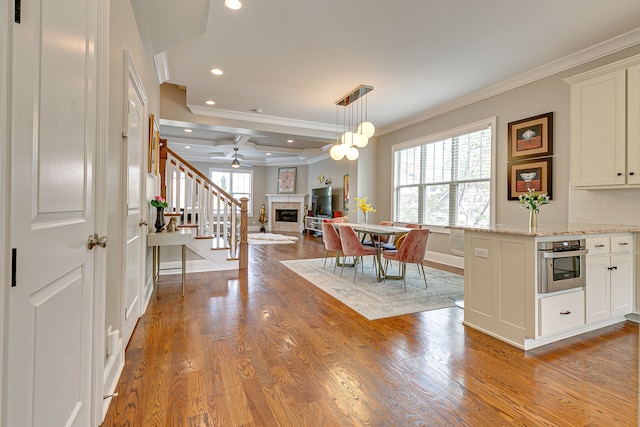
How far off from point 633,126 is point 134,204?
4483 mm

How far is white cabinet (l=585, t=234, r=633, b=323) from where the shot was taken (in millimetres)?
2676

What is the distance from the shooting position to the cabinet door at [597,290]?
2.66 meters

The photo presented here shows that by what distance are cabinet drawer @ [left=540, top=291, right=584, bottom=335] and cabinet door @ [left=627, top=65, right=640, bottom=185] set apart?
130 centimetres

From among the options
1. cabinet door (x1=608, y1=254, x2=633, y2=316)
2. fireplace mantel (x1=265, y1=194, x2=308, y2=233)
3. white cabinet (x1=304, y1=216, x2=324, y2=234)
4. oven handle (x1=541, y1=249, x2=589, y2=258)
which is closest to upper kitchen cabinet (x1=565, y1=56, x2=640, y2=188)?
cabinet door (x1=608, y1=254, x2=633, y2=316)

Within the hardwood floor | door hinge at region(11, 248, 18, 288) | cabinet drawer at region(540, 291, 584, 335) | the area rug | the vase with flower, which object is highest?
the vase with flower

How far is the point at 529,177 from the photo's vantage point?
4211 millimetres

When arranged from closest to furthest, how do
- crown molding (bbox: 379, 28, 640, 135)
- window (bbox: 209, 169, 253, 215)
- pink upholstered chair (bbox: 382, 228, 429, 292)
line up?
crown molding (bbox: 379, 28, 640, 135), pink upholstered chair (bbox: 382, 228, 429, 292), window (bbox: 209, 169, 253, 215)

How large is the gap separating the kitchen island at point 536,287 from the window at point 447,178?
6.60 feet

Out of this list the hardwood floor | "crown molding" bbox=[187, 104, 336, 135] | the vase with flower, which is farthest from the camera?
"crown molding" bbox=[187, 104, 336, 135]

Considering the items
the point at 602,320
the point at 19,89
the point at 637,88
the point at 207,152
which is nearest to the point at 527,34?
the point at 637,88

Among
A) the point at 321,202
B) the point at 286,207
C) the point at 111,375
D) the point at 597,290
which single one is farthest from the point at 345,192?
the point at 111,375

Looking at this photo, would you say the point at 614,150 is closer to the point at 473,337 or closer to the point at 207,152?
the point at 473,337

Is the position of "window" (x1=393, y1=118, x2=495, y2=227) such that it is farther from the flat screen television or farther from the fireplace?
the fireplace

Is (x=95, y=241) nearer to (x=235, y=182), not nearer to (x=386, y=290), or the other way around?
(x=386, y=290)
